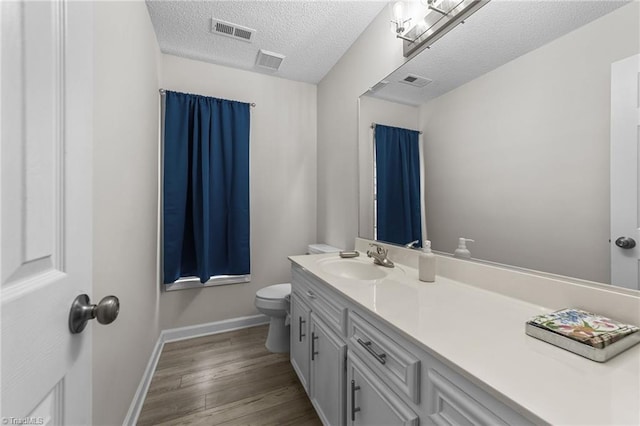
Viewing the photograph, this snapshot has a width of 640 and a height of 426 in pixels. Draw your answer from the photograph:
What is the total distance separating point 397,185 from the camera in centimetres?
167

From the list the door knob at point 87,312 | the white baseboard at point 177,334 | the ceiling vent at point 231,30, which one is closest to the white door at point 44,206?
the door knob at point 87,312

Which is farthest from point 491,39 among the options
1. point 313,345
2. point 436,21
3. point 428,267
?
point 313,345

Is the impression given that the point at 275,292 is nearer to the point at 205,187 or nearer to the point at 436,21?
the point at 205,187

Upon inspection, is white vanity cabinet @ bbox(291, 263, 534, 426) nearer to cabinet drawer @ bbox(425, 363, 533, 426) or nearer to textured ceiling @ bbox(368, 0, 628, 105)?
cabinet drawer @ bbox(425, 363, 533, 426)

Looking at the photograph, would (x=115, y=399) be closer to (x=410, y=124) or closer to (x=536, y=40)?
(x=410, y=124)

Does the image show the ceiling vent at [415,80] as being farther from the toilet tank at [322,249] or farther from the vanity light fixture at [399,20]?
the toilet tank at [322,249]

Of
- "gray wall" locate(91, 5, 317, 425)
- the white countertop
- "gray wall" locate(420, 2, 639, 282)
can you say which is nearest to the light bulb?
"gray wall" locate(420, 2, 639, 282)

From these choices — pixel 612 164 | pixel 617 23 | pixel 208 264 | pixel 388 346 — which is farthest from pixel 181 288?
pixel 617 23

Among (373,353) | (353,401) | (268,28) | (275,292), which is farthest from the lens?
(275,292)

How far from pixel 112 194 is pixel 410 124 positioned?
5.27ft

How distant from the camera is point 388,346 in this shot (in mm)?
799

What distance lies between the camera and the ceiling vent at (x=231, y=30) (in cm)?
183

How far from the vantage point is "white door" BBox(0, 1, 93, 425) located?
34 cm

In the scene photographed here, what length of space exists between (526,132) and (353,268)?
1.11 m
